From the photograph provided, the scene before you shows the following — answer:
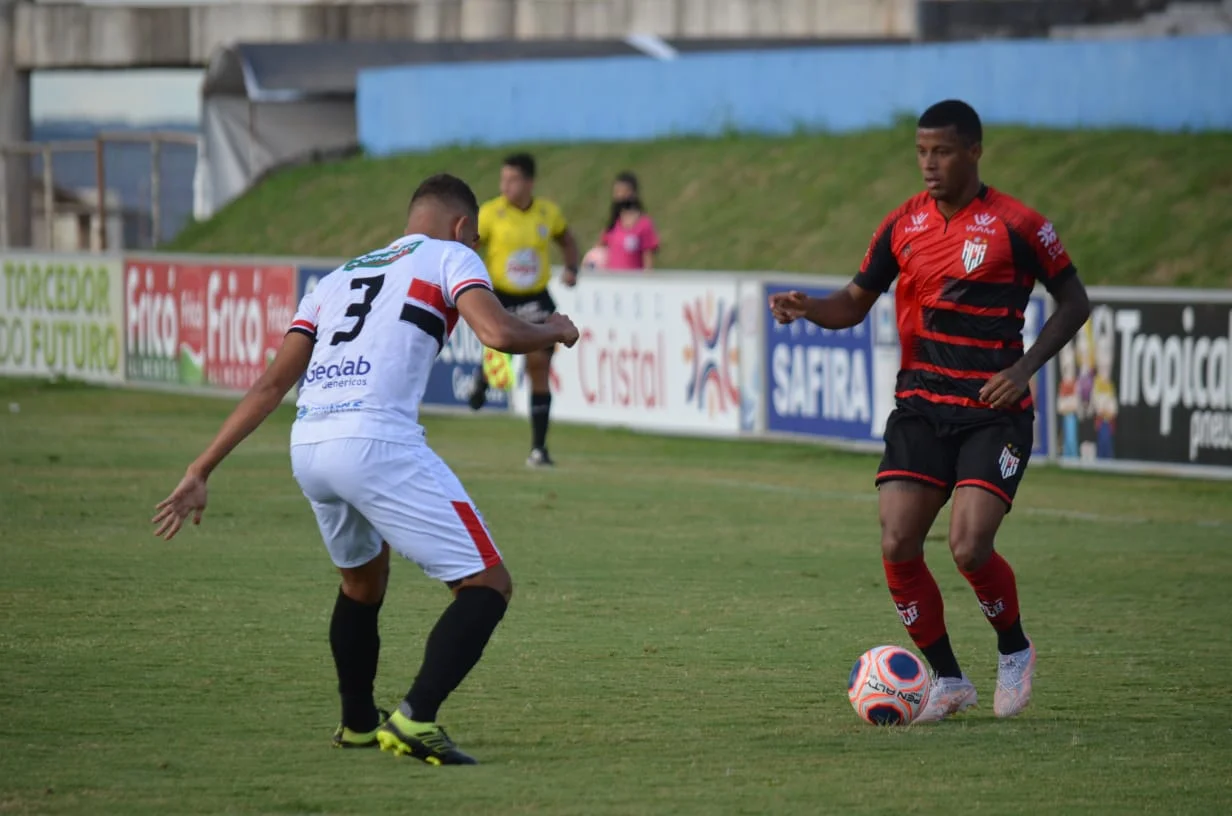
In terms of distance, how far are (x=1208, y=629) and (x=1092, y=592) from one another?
119cm

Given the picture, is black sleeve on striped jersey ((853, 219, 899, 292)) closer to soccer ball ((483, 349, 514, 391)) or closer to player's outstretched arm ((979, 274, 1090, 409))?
player's outstretched arm ((979, 274, 1090, 409))

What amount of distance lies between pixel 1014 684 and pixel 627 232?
14.1 m

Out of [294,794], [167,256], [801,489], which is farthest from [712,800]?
[167,256]

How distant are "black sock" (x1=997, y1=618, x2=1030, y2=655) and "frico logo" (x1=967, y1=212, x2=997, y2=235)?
1.39 meters

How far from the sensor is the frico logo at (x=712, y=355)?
18.1 meters

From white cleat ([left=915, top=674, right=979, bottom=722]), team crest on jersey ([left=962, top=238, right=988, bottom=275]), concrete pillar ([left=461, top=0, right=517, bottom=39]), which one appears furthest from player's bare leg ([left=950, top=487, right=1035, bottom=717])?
concrete pillar ([left=461, top=0, right=517, bottom=39])

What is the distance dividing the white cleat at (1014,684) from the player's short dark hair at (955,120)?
1818 millimetres

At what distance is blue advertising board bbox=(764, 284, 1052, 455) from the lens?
1656cm

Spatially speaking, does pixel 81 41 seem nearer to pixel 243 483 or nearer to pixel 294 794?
pixel 243 483

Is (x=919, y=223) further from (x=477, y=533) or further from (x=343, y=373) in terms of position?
(x=343, y=373)

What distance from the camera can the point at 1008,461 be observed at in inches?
285

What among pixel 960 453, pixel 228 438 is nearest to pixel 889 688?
pixel 960 453

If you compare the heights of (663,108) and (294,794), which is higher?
(663,108)

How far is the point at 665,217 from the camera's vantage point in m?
31.1
